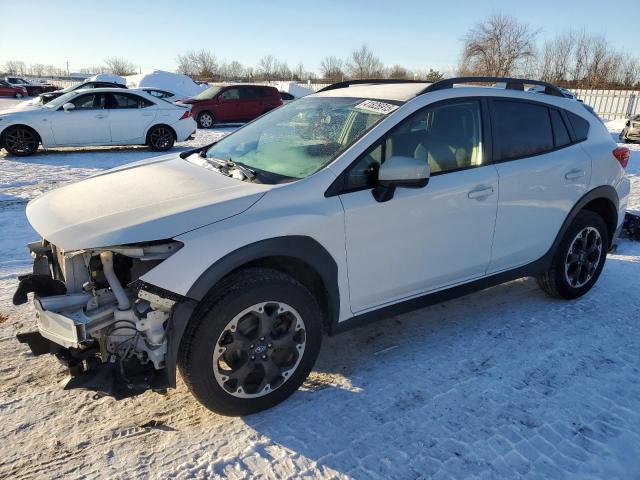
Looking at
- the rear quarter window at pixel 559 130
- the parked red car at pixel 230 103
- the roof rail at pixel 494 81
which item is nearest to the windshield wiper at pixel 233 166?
the roof rail at pixel 494 81

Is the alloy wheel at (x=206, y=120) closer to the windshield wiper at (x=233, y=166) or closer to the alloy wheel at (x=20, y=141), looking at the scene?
the alloy wheel at (x=20, y=141)

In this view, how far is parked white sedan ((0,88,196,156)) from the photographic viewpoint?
36.1 ft

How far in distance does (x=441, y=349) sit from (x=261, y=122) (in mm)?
2207

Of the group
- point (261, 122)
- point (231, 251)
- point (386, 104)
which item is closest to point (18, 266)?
point (261, 122)

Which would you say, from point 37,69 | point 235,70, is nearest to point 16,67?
point 37,69

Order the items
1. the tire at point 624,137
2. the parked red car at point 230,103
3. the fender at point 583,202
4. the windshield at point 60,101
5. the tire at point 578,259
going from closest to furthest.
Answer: the fender at point 583,202, the tire at point 578,259, the windshield at point 60,101, the tire at point 624,137, the parked red car at point 230,103

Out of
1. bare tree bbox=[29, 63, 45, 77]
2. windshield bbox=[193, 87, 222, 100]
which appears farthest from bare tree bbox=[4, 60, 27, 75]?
windshield bbox=[193, 87, 222, 100]

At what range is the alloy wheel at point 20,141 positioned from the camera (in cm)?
1092

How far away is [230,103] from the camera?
18.8 m

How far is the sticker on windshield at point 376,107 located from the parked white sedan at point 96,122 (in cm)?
993

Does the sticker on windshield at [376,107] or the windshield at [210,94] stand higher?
the sticker on windshield at [376,107]

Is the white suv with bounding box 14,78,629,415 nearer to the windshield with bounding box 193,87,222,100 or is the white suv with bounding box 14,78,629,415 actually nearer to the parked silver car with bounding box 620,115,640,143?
the parked silver car with bounding box 620,115,640,143

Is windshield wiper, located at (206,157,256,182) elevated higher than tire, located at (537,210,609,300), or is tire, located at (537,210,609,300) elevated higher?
windshield wiper, located at (206,157,256,182)

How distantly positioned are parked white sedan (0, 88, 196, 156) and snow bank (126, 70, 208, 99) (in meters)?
26.4
